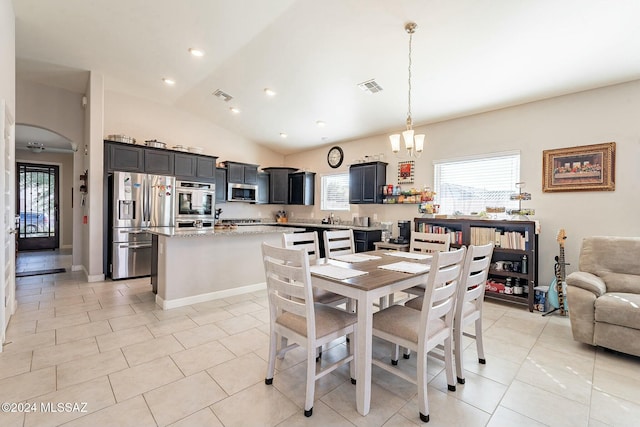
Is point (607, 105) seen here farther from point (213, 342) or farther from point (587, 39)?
point (213, 342)

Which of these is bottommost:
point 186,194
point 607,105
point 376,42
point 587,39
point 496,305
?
point 496,305

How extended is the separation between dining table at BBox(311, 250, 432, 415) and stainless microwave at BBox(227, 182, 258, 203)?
4408 mm

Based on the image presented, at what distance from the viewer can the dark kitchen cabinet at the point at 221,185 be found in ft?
20.6

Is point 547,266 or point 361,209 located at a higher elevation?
point 361,209

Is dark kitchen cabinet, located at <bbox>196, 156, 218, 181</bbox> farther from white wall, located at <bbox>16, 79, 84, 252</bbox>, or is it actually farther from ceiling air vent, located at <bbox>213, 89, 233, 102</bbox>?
white wall, located at <bbox>16, 79, 84, 252</bbox>

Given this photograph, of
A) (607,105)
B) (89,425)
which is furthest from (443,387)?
(607,105)

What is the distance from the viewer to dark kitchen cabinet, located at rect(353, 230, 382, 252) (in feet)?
17.5

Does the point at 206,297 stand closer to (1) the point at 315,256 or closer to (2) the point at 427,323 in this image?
(1) the point at 315,256

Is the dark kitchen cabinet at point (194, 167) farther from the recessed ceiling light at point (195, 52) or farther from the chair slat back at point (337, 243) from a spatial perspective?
the chair slat back at point (337, 243)

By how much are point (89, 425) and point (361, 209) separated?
5117 mm

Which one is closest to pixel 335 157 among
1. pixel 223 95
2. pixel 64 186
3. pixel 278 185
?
pixel 278 185

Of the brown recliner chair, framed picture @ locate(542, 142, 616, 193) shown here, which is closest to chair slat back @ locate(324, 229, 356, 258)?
the brown recliner chair

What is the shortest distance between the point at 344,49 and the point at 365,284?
2939mm

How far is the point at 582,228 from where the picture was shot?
3584 millimetres
